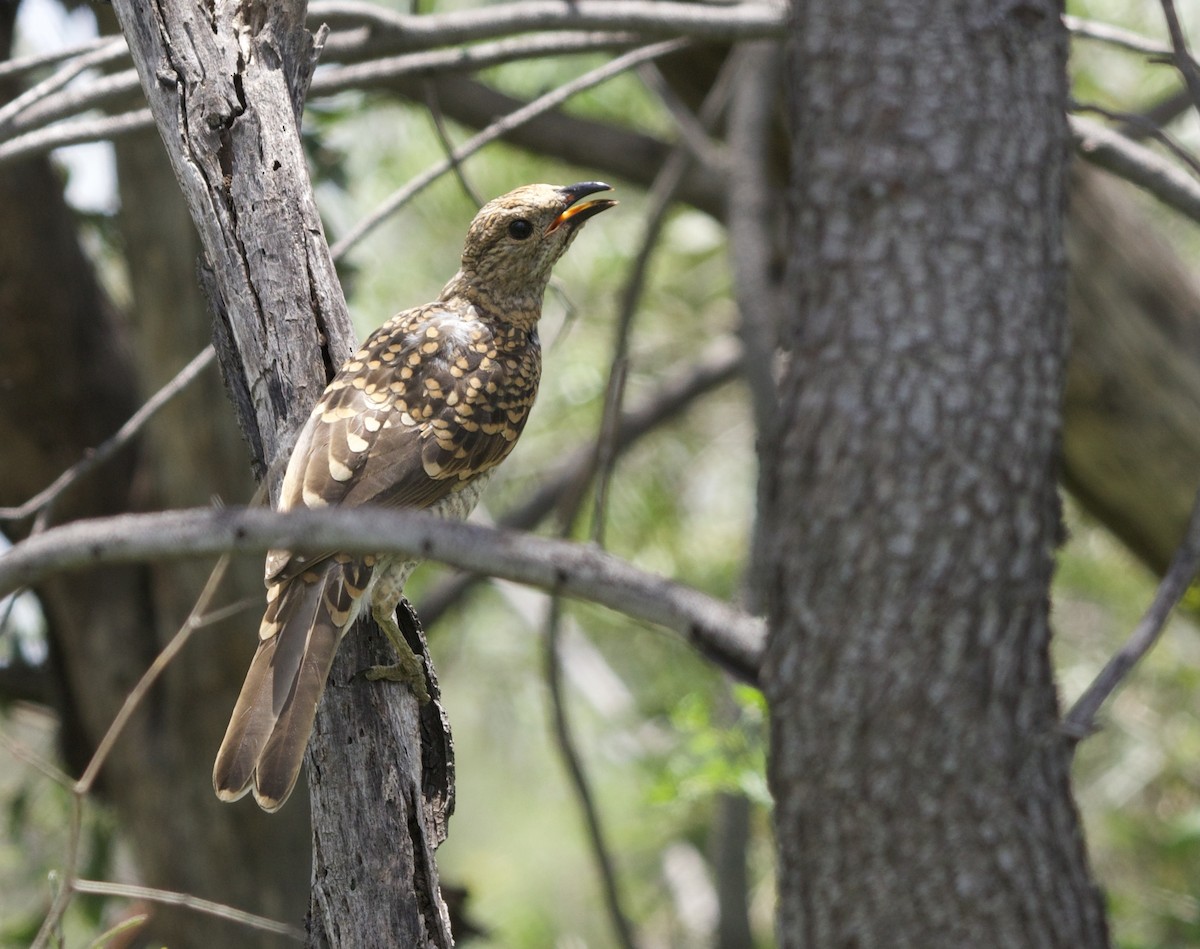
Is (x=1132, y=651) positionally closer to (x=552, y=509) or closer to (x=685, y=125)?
(x=685, y=125)

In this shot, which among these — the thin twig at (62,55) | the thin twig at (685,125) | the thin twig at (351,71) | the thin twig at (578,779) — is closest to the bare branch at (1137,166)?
the thin twig at (351,71)

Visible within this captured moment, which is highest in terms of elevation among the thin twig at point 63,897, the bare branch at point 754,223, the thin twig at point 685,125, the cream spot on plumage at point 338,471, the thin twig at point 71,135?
the thin twig at point 685,125

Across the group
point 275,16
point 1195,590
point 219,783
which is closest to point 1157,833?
point 1195,590

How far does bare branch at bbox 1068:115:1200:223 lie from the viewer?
279cm

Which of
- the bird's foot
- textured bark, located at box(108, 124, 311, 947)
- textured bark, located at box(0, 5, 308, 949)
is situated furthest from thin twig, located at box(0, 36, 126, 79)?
the bird's foot

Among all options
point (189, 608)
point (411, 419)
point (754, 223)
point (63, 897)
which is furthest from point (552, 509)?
point (63, 897)

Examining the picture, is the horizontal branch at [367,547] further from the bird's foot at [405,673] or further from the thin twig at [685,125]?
the thin twig at [685,125]

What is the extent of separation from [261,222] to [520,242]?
3.59ft

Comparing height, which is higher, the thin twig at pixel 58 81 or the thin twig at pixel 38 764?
the thin twig at pixel 58 81

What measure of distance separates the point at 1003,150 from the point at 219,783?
1574 millimetres

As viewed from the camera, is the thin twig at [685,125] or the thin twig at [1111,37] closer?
the thin twig at [1111,37]

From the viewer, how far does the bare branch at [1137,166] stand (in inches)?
110

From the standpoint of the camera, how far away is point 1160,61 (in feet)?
6.95

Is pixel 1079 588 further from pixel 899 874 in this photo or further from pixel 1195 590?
pixel 899 874
